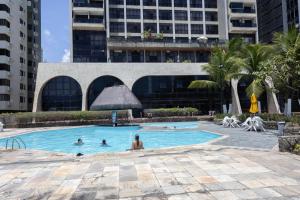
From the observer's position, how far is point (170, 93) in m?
45.4

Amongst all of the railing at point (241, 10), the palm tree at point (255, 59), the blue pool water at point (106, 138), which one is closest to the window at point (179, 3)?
the railing at point (241, 10)

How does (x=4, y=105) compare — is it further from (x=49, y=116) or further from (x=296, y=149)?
(x=296, y=149)

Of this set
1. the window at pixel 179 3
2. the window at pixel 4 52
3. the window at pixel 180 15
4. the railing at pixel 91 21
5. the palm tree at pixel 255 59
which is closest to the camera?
the palm tree at pixel 255 59

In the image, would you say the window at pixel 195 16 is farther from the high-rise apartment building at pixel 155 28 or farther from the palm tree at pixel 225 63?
the palm tree at pixel 225 63

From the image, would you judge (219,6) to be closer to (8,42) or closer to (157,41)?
(157,41)

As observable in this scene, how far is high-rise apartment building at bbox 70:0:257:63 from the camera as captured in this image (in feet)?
183

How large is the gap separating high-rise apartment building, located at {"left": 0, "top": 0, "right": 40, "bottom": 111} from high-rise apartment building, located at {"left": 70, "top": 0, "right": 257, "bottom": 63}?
11478 millimetres

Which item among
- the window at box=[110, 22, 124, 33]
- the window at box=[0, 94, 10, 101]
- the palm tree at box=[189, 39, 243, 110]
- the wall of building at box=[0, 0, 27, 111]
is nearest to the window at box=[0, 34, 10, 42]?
the wall of building at box=[0, 0, 27, 111]

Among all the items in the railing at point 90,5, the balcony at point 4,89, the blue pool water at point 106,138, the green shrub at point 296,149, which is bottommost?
the blue pool water at point 106,138

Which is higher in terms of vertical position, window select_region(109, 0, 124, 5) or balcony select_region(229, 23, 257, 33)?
window select_region(109, 0, 124, 5)

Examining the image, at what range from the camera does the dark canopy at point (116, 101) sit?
34125 mm

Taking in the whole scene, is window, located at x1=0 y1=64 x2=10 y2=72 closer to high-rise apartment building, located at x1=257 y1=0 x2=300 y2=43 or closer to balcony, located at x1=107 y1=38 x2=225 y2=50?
balcony, located at x1=107 y1=38 x2=225 y2=50

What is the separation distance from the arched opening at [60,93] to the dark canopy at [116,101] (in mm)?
8690

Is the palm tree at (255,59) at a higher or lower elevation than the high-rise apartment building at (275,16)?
lower
